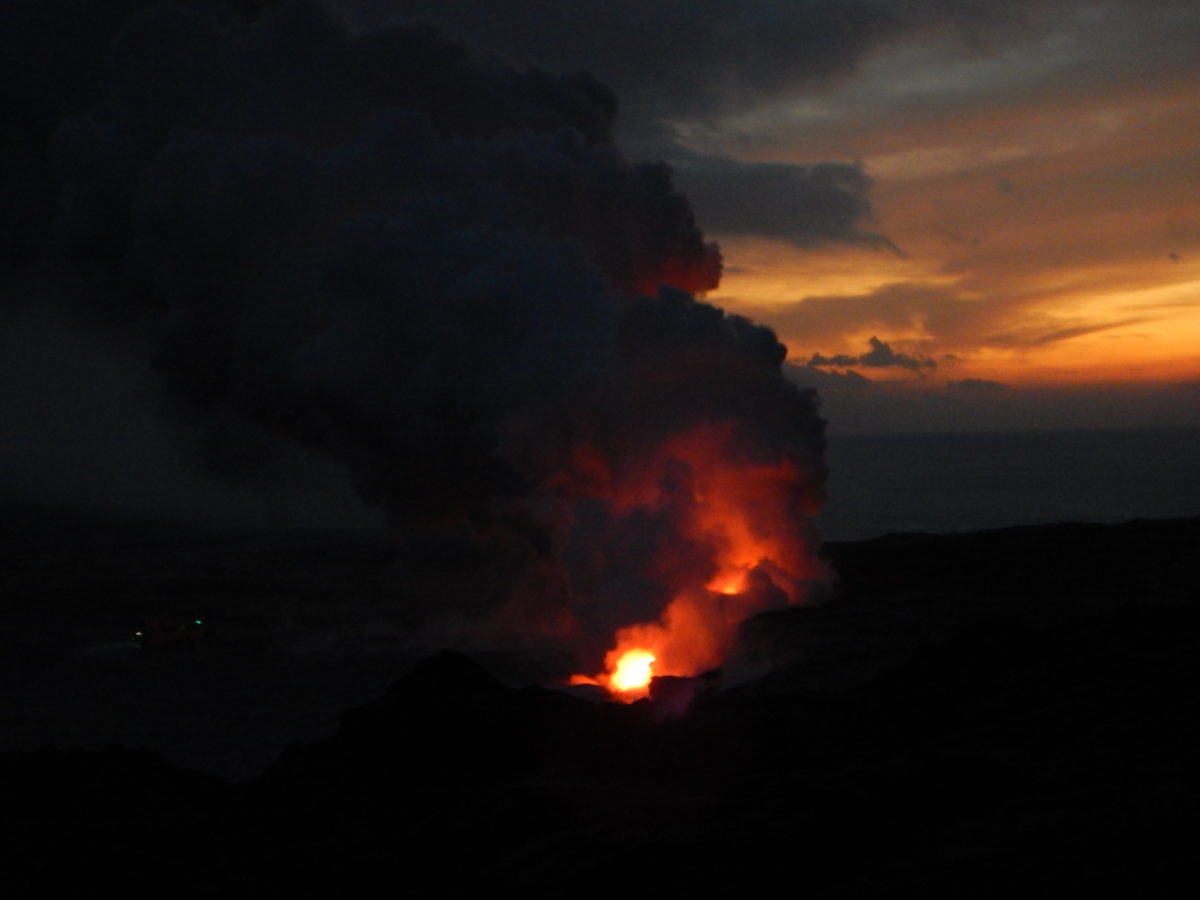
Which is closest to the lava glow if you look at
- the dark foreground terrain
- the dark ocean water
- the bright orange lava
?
the bright orange lava

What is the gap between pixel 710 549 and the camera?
102 feet

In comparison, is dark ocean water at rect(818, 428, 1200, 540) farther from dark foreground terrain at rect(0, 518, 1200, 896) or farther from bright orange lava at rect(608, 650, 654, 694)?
dark foreground terrain at rect(0, 518, 1200, 896)

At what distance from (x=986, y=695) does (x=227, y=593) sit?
3352 cm

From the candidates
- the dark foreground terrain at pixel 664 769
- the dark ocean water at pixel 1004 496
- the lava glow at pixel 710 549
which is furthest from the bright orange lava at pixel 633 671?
the dark ocean water at pixel 1004 496

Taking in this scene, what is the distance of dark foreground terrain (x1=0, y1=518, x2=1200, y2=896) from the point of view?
37.0ft

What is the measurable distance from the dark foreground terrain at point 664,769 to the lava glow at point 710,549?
1394mm

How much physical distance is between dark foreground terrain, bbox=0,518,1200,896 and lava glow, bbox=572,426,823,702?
4.57 ft

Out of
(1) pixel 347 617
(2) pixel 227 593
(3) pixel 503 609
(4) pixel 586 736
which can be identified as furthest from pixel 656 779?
(2) pixel 227 593

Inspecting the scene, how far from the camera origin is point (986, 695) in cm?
1800

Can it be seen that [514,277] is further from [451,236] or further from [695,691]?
[695,691]

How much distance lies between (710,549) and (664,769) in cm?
1511

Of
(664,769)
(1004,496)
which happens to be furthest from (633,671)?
(1004,496)

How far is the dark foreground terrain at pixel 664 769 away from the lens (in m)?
11.3

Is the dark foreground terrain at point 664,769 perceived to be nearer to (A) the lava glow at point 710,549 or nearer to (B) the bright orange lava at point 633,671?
(A) the lava glow at point 710,549
